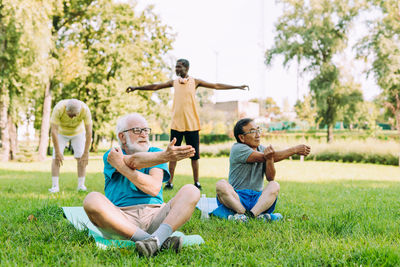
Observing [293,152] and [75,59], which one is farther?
[75,59]

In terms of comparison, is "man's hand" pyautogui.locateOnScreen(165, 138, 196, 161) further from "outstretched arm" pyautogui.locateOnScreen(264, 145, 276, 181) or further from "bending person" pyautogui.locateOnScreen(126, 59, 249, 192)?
"bending person" pyautogui.locateOnScreen(126, 59, 249, 192)

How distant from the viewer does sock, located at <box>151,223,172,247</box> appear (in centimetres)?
252

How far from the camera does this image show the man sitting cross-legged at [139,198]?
8.21 feet

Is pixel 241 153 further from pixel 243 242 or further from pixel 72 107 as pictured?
pixel 72 107

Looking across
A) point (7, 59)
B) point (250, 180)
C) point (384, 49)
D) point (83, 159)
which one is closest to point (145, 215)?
point (250, 180)

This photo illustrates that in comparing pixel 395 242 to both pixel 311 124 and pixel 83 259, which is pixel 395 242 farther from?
pixel 311 124

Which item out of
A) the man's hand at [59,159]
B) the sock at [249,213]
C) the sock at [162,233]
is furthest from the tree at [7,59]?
the sock at [162,233]

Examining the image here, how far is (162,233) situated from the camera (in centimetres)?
255

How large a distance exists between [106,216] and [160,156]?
0.60 m

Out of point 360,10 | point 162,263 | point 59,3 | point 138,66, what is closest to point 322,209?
point 162,263

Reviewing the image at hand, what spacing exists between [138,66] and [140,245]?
23.6m

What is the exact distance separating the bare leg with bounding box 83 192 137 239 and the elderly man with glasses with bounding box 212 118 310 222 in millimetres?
1406

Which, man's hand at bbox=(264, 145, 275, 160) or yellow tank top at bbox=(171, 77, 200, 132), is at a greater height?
yellow tank top at bbox=(171, 77, 200, 132)

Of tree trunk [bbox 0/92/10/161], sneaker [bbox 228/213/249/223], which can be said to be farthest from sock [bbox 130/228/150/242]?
tree trunk [bbox 0/92/10/161]
